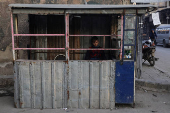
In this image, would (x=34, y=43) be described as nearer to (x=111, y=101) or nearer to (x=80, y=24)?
(x=80, y=24)

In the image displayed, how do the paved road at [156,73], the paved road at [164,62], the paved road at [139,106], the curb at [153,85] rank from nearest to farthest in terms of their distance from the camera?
the paved road at [139,106] < the curb at [153,85] < the paved road at [156,73] < the paved road at [164,62]

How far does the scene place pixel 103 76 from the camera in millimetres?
4594

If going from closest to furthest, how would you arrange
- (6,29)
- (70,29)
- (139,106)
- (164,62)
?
(139,106) → (70,29) → (6,29) → (164,62)

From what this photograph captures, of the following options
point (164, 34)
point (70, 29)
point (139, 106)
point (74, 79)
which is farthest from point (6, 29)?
point (164, 34)

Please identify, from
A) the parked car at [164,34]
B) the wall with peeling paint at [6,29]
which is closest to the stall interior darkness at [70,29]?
the wall with peeling paint at [6,29]

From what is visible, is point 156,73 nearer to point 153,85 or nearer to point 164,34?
point 153,85

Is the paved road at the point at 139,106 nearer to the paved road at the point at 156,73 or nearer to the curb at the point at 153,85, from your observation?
the curb at the point at 153,85

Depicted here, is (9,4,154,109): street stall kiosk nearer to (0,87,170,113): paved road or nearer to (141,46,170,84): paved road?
(0,87,170,113): paved road

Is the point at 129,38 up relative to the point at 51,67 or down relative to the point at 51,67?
up

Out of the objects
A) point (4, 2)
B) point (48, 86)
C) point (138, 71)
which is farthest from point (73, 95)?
point (4, 2)

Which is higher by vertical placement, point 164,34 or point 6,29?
point 164,34

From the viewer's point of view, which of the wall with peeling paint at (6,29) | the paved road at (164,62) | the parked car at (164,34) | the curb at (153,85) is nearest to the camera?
the curb at (153,85)

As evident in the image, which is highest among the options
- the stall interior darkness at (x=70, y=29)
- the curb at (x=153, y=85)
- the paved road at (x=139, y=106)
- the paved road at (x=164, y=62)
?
the stall interior darkness at (x=70, y=29)

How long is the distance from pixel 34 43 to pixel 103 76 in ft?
9.31
